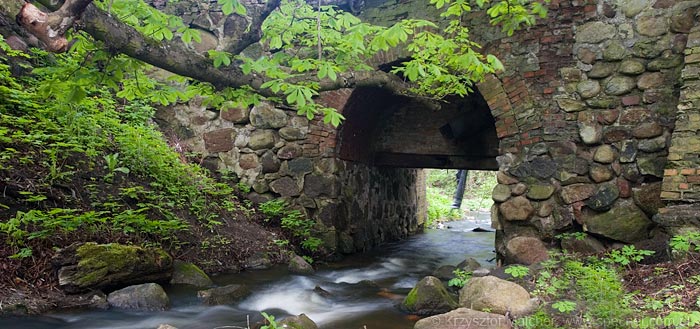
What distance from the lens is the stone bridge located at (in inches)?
194

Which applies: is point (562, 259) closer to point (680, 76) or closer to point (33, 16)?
point (680, 76)

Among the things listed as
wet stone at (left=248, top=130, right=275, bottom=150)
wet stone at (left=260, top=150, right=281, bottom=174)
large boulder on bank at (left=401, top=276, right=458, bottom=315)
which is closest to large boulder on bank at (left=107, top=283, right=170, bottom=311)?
large boulder on bank at (left=401, top=276, right=458, bottom=315)

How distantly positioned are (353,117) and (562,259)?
364 centimetres

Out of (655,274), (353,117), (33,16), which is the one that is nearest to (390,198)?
(353,117)

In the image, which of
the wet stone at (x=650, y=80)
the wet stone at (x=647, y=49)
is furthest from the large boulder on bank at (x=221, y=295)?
the wet stone at (x=647, y=49)

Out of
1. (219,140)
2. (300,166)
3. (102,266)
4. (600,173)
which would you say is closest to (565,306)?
(600,173)

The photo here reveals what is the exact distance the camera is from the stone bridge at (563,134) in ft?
16.1

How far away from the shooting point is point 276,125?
695cm

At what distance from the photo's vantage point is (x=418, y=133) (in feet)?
26.5

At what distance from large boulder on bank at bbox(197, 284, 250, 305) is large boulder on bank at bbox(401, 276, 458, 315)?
152 centimetres

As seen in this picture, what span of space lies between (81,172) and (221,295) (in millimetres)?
2069

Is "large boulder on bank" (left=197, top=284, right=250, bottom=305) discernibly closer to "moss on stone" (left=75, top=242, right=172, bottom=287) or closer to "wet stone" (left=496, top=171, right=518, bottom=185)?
"moss on stone" (left=75, top=242, right=172, bottom=287)

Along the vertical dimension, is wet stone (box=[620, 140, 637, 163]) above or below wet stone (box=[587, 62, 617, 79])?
below

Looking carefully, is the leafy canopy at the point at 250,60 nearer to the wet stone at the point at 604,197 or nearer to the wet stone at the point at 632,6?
the wet stone at the point at 632,6
